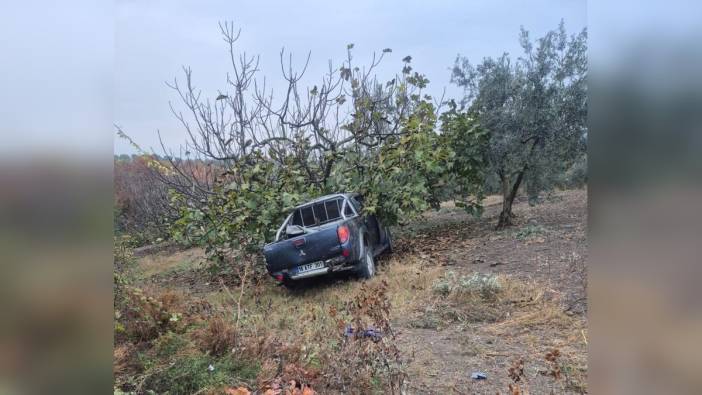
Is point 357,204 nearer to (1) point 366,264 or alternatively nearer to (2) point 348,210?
(2) point 348,210

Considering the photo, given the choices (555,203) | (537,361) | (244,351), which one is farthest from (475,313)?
(555,203)

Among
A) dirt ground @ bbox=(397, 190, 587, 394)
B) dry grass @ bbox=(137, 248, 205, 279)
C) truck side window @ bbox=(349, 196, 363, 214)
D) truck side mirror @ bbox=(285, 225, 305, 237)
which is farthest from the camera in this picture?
dry grass @ bbox=(137, 248, 205, 279)

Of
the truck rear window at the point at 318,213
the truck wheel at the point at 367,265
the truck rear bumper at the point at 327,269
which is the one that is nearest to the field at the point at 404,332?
the truck wheel at the point at 367,265

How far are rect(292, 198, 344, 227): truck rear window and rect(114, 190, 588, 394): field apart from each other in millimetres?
806

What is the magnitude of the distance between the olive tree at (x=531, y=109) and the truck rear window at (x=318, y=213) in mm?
3211

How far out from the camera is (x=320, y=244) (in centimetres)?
526

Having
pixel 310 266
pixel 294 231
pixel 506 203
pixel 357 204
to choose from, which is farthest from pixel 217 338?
pixel 506 203

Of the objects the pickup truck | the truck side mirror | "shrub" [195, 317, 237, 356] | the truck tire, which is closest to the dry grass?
the truck side mirror

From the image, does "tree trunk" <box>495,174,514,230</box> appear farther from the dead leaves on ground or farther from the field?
the dead leaves on ground

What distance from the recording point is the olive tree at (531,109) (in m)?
6.39

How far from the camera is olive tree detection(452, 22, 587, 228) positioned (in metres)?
6.39

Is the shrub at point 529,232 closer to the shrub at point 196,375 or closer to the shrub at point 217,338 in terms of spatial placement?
the shrub at point 217,338

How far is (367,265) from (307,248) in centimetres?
90
